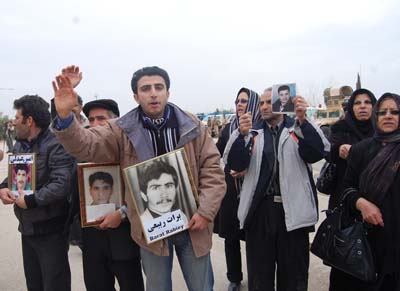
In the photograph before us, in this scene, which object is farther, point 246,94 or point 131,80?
point 246,94

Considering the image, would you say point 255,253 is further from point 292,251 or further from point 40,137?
point 40,137

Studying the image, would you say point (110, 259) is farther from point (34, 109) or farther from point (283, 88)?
point (283, 88)

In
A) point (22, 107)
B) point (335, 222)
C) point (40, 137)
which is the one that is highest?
point (22, 107)

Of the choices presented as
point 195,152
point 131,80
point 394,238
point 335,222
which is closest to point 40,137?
point 131,80

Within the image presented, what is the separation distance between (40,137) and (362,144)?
7.89 ft

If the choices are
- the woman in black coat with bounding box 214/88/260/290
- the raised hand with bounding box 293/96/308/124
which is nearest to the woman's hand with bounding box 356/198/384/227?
the raised hand with bounding box 293/96/308/124

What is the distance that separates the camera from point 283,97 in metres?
2.60

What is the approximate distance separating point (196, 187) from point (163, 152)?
0.30m

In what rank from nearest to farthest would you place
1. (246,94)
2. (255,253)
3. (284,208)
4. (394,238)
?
(394,238)
(284,208)
(255,253)
(246,94)

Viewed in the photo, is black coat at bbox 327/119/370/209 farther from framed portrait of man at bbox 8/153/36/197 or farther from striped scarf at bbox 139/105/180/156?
framed portrait of man at bbox 8/153/36/197

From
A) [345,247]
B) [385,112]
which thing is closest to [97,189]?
[345,247]

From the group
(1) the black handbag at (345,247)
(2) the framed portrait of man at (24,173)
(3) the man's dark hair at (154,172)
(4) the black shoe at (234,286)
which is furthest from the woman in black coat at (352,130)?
(2) the framed portrait of man at (24,173)

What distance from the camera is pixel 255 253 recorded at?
2.86 metres

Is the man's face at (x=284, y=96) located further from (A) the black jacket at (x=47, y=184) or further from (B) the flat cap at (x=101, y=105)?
(A) the black jacket at (x=47, y=184)
